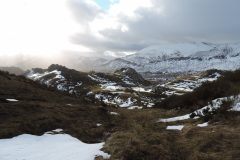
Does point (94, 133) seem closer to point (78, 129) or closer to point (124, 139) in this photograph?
point (78, 129)

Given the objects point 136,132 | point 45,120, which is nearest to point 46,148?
A: point 136,132

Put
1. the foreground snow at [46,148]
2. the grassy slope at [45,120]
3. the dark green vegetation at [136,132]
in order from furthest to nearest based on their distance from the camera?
the grassy slope at [45,120] → the foreground snow at [46,148] → the dark green vegetation at [136,132]

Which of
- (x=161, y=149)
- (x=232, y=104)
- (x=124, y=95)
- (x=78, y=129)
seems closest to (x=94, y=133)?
(x=78, y=129)

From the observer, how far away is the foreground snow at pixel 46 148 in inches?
842

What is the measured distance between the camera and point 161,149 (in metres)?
21.2

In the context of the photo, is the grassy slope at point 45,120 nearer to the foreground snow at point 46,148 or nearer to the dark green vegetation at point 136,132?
the dark green vegetation at point 136,132

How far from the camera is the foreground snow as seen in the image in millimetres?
21391

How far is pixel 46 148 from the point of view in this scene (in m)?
24.2

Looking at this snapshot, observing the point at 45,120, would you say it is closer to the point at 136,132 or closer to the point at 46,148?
the point at 46,148

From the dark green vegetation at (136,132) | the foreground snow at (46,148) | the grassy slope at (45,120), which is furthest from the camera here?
the grassy slope at (45,120)

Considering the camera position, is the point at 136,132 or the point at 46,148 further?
the point at 136,132

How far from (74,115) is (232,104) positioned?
16.5 metres

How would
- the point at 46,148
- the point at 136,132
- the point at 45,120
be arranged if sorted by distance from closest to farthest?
the point at 46,148
the point at 136,132
the point at 45,120

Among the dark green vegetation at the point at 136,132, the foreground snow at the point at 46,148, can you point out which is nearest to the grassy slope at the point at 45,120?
the dark green vegetation at the point at 136,132
